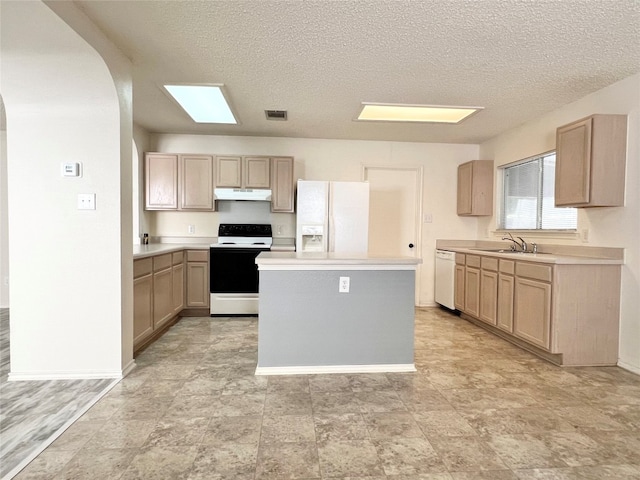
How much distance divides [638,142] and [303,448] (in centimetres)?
338

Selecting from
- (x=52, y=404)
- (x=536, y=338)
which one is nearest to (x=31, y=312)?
(x=52, y=404)

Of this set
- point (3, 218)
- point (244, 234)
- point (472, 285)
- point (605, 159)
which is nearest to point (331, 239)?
point (244, 234)

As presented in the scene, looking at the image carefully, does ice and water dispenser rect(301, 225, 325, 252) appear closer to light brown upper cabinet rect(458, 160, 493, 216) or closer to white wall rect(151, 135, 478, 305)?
white wall rect(151, 135, 478, 305)

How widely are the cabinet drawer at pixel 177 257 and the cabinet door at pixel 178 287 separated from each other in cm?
5

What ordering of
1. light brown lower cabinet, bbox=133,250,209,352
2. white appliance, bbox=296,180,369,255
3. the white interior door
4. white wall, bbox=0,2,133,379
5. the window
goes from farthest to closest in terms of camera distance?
the white interior door
white appliance, bbox=296,180,369,255
the window
light brown lower cabinet, bbox=133,250,209,352
white wall, bbox=0,2,133,379

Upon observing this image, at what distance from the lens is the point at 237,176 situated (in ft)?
14.3

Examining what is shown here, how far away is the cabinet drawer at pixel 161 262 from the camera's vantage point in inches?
128

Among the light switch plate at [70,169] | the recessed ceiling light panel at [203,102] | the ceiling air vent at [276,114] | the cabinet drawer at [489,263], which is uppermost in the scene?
the recessed ceiling light panel at [203,102]

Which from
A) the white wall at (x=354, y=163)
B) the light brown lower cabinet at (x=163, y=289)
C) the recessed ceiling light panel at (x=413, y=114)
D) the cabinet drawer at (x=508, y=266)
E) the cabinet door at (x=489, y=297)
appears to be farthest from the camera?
the white wall at (x=354, y=163)

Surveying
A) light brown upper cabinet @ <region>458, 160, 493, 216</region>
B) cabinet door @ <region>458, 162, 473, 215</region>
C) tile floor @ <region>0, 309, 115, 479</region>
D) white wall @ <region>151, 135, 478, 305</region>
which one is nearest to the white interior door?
white wall @ <region>151, 135, 478, 305</region>

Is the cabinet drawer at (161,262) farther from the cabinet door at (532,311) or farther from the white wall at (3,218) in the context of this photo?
the cabinet door at (532,311)

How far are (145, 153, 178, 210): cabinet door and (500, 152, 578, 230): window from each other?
14.4ft

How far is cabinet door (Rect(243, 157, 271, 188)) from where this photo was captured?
437cm

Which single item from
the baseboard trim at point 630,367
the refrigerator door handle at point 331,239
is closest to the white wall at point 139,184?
the refrigerator door handle at point 331,239
